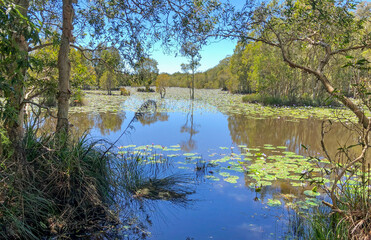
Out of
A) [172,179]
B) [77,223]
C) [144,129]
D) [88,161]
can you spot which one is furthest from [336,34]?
[144,129]

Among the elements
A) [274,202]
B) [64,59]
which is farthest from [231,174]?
[64,59]

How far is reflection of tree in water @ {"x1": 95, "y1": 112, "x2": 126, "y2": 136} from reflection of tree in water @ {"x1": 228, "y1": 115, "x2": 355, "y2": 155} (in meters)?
4.44

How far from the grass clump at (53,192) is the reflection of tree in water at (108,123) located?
596 centimetres

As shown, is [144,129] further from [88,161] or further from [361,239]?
[361,239]

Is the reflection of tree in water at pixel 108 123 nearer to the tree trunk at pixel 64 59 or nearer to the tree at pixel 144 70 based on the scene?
the tree at pixel 144 70

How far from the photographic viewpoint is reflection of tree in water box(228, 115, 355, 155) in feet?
28.5

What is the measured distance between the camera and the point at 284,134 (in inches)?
408

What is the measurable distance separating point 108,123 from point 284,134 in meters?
7.05

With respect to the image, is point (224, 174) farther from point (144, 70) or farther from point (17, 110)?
point (17, 110)

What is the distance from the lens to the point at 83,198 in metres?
3.29

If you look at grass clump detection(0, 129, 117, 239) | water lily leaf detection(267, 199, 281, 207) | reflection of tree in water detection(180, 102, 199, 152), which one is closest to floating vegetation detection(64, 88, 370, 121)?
reflection of tree in water detection(180, 102, 199, 152)

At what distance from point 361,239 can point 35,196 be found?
324 cm

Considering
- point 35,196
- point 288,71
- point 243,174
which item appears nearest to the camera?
point 35,196

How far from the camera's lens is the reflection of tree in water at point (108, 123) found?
10.2 metres
